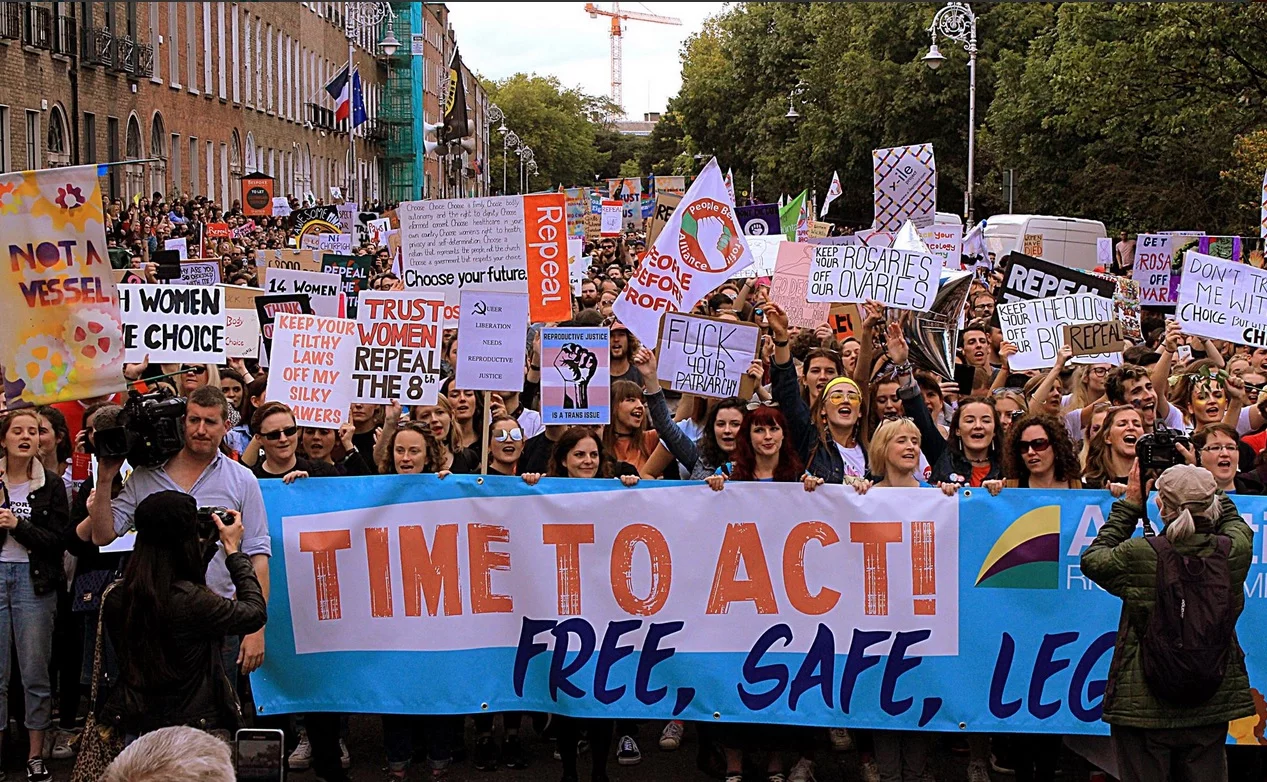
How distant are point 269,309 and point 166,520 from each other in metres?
5.65

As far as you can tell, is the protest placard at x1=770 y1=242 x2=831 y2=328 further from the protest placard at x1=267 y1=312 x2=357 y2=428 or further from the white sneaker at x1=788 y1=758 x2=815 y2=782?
the white sneaker at x1=788 y1=758 x2=815 y2=782

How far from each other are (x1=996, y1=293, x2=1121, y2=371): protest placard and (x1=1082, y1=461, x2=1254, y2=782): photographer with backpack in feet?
15.9

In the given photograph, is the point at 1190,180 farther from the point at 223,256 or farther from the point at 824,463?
the point at 824,463

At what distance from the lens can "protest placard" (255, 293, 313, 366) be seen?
34.3ft

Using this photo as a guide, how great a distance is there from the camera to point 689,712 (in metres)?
6.59

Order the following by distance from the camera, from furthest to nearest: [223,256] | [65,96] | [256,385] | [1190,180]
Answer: [1190,180]
[65,96]
[223,256]
[256,385]

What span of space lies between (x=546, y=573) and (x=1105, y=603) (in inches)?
90.8

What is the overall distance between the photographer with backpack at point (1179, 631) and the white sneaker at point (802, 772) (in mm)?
1630

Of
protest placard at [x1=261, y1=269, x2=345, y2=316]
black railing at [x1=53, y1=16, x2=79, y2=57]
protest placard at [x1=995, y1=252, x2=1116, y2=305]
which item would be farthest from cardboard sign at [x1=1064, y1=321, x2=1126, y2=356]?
black railing at [x1=53, y1=16, x2=79, y2=57]

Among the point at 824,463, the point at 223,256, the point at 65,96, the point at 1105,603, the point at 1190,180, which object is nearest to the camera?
the point at 1105,603

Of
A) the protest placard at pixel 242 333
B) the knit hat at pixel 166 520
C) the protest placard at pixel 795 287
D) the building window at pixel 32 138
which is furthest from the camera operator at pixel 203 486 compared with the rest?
the building window at pixel 32 138

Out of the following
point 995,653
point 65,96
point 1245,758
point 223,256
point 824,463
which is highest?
point 65,96

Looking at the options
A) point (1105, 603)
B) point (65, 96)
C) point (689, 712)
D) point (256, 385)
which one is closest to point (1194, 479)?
point (1105, 603)

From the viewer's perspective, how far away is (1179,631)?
506cm
